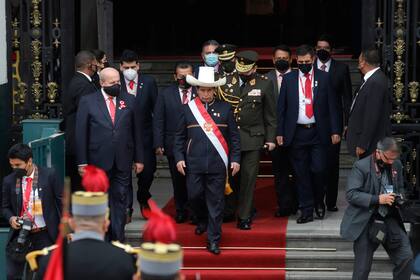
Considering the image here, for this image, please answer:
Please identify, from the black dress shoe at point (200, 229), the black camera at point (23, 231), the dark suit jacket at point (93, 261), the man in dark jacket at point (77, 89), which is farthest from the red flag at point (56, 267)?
the man in dark jacket at point (77, 89)

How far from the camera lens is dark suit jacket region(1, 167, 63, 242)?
35.8ft

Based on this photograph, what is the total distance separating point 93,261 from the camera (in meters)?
7.07

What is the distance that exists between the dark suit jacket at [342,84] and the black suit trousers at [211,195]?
5.63ft

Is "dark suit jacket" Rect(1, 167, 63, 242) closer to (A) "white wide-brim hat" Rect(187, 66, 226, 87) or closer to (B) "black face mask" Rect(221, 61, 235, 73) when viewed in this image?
(A) "white wide-brim hat" Rect(187, 66, 226, 87)

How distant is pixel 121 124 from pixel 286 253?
6.70 feet

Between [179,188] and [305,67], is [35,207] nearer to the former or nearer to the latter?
[179,188]

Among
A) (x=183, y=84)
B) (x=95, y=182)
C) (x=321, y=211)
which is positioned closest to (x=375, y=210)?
(x=321, y=211)

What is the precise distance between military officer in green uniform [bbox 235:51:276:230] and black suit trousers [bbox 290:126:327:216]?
323 mm

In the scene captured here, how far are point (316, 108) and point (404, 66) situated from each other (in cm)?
110

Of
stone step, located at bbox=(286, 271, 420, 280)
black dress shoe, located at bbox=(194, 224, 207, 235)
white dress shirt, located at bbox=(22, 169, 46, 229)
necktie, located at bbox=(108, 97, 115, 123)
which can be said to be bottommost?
stone step, located at bbox=(286, 271, 420, 280)

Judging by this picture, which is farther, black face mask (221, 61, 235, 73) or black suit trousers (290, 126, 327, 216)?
black suit trousers (290, 126, 327, 216)

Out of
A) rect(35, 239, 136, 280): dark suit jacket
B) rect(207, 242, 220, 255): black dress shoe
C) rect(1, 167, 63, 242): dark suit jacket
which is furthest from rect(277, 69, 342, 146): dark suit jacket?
rect(35, 239, 136, 280): dark suit jacket

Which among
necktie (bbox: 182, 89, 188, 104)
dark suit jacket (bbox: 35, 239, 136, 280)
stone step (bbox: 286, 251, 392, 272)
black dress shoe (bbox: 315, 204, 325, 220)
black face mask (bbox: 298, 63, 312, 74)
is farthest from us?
black dress shoe (bbox: 315, 204, 325, 220)

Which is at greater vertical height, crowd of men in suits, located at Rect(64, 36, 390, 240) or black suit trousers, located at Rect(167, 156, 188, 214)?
crowd of men in suits, located at Rect(64, 36, 390, 240)
